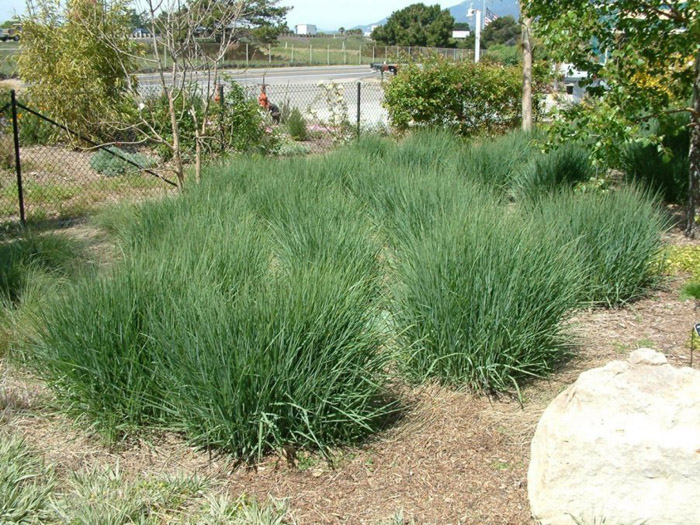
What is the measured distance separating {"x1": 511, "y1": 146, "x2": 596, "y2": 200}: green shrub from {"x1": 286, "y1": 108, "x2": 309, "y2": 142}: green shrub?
623cm

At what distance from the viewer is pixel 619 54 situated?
677cm

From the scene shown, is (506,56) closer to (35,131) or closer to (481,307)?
(35,131)

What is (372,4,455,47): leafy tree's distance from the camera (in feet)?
214

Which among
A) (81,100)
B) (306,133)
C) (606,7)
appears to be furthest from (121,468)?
(306,133)

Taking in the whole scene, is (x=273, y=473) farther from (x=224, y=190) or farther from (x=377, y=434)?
(x=224, y=190)

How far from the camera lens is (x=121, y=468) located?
11.0 feet

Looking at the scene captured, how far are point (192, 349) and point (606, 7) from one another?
5.58m

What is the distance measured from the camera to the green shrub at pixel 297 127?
13.5 m

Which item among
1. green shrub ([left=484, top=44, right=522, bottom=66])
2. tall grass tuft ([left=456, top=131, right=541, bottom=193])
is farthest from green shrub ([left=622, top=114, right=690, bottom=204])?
green shrub ([left=484, top=44, right=522, bottom=66])

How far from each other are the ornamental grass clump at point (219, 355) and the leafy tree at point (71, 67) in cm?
875

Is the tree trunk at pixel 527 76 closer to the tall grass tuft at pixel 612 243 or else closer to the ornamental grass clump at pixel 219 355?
the tall grass tuft at pixel 612 243

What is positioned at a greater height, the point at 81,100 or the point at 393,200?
the point at 81,100

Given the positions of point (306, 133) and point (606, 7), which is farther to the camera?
point (306, 133)

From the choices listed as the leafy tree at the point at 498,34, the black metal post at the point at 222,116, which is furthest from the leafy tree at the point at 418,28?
the black metal post at the point at 222,116
